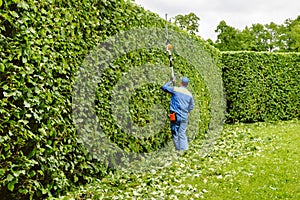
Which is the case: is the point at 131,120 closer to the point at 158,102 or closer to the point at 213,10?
the point at 158,102

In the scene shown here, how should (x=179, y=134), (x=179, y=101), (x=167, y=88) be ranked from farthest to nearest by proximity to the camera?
(x=179, y=134), (x=179, y=101), (x=167, y=88)

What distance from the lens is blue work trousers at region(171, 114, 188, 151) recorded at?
861 centimetres

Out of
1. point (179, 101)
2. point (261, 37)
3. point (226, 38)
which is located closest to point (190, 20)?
point (226, 38)

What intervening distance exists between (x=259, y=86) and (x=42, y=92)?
12.7 metres

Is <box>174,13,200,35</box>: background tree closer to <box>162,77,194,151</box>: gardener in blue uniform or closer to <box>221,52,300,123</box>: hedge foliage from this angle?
<box>221,52,300,123</box>: hedge foliage

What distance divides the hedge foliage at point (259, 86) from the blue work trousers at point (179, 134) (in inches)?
272

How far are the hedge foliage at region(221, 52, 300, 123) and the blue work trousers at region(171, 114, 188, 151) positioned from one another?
6.91m

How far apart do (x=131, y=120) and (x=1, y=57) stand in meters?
3.35

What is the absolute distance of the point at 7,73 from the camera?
12.6ft

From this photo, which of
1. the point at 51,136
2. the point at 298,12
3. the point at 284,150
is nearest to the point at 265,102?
the point at 284,150

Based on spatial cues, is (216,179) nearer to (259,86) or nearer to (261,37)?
(259,86)

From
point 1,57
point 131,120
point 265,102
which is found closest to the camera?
point 1,57

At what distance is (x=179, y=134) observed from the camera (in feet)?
28.4

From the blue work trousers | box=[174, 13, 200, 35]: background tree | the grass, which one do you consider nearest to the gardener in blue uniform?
the blue work trousers
